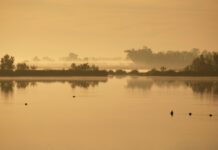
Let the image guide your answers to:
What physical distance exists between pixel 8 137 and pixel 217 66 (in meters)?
50.4

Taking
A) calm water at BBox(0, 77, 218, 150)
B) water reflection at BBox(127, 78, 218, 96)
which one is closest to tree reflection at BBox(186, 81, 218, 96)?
water reflection at BBox(127, 78, 218, 96)

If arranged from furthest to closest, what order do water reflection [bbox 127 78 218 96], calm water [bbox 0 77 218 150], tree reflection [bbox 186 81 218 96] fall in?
water reflection [bbox 127 78 218 96] → tree reflection [bbox 186 81 218 96] → calm water [bbox 0 77 218 150]

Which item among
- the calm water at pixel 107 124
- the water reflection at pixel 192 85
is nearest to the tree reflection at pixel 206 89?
the water reflection at pixel 192 85

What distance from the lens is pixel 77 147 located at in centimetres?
1455

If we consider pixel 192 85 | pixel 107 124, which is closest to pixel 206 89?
pixel 192 85

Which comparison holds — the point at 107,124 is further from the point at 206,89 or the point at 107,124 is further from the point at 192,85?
the point at 192,85

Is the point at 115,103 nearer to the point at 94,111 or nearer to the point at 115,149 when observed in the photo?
the point at 94,111

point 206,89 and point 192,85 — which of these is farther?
point 192,85

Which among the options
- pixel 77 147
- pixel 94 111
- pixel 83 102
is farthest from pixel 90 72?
pixel 77 147

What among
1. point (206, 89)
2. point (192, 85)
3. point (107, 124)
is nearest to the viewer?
point (107, 124)

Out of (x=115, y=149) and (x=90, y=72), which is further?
(x=90, y=72)

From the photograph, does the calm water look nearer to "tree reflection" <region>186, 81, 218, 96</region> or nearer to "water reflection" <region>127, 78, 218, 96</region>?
"tree reflection" <region>186, 81, 218, 96</region>

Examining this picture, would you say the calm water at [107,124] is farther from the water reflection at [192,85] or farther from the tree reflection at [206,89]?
the water reflection at [192,85]

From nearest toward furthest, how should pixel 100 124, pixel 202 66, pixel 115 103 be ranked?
pixel 100 124
pixel 115 103
pixel 202 66
